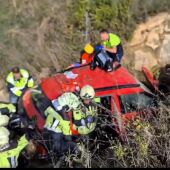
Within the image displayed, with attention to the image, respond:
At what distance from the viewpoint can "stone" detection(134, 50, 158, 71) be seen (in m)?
13.5

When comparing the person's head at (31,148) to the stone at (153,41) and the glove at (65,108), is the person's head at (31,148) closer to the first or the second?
the glove at (65,108)

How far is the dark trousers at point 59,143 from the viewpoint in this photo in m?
8.02

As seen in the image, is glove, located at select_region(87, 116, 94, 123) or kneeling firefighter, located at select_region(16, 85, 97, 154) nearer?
kneeling firefighter, located at select_region(16, 85, 97, 154)

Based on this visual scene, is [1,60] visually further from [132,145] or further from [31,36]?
[132,145]

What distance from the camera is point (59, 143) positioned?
26.8ft

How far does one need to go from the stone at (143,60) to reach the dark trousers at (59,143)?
18.1 ft

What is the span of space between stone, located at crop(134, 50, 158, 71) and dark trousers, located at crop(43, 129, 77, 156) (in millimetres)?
5516

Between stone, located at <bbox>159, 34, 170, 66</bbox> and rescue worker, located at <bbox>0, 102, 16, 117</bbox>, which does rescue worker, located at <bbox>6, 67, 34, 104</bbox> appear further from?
stone, located at <bbox>159, 34, 170, 66</bbox>

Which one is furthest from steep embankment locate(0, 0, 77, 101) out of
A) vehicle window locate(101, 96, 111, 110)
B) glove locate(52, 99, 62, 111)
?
glove locate(52, 99, 62, 111)

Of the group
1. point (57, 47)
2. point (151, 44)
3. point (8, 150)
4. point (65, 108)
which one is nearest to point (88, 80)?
point (65, 108)

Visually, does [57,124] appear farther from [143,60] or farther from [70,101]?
[143,60]

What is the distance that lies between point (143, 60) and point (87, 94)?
5.18 meters

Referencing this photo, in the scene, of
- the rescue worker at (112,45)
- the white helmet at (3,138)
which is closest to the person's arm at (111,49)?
the rescue worker at (112,45)

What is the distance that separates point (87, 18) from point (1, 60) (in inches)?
90.8
